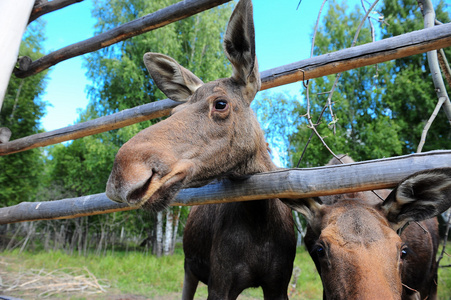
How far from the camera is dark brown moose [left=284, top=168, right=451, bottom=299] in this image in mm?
1642

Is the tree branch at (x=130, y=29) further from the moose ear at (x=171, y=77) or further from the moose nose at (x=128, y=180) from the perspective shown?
the moose nose at (x=128, y=180)

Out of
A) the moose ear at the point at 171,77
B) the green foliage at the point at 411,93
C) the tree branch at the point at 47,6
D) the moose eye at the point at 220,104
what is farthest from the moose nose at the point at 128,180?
the green foliage at the point at 411,93

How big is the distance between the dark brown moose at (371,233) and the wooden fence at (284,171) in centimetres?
20

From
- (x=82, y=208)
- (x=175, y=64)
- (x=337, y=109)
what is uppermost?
(x=337, y=109)

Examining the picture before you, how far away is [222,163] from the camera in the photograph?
1.94 meters

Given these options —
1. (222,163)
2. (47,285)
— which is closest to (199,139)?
(222,163)

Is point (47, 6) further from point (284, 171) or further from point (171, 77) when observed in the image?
point (284, 171)

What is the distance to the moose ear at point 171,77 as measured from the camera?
2516 millimetres

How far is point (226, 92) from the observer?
6.94 feet

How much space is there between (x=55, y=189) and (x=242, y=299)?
13759 mm

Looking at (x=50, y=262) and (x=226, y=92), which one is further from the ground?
(x=226, y=92)

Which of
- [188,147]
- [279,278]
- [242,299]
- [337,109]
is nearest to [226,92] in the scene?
[188,147]

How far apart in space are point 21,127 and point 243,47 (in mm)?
14963

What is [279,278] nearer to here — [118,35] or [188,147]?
[188,147]
